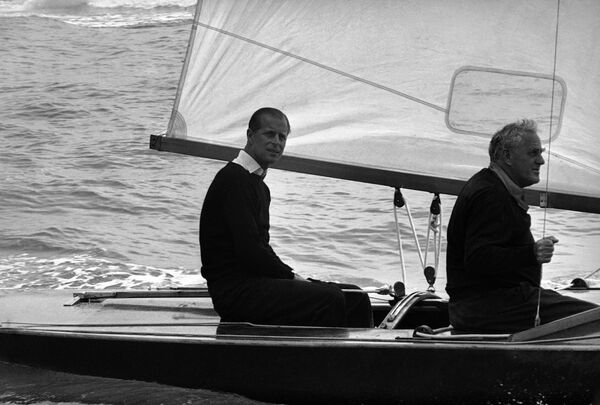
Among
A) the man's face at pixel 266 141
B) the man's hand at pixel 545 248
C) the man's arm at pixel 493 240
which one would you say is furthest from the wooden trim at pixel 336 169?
the man's hand at pixel 545 248

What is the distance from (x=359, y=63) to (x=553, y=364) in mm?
1786

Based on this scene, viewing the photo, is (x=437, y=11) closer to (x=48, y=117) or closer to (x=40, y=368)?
(x=40, y=368)

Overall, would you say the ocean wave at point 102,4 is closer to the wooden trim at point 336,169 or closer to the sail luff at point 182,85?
the sail luff at point 182,85

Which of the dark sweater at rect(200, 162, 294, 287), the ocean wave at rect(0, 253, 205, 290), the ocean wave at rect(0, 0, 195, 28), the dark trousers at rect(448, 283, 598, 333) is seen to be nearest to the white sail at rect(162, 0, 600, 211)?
the dark trousers at rect(448, 283, 598, 333)

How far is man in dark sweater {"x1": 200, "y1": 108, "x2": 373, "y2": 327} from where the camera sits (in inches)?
170

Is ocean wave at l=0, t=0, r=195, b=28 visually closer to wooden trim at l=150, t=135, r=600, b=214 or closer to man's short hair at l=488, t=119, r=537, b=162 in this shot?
wooden trim at l=150, t=135, r=600, b=214

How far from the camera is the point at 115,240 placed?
8070 mm

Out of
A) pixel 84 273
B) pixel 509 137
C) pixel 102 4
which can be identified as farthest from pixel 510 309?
pixel 102 4

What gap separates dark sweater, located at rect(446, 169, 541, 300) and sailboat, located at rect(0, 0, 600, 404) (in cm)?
20

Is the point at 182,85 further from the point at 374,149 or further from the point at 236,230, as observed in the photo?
the point at 236,230

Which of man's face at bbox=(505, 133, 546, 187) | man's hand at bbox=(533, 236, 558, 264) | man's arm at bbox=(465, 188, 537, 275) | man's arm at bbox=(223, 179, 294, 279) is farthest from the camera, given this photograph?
man's arm at bbox=(223, 179, 294, 279)

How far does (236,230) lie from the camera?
4.26 m

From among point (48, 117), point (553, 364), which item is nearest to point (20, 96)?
point (48, 117)

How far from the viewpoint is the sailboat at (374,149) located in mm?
4094
